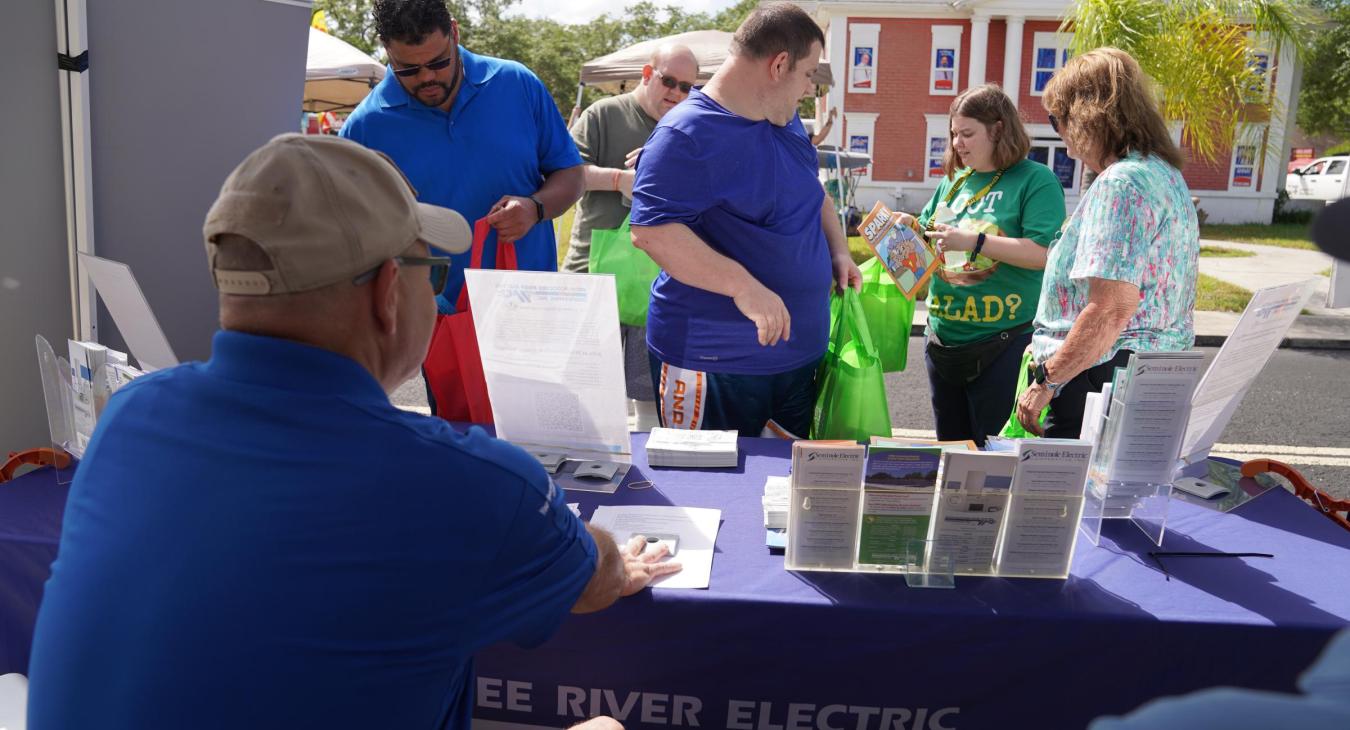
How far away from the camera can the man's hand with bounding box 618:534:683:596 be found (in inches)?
62.9

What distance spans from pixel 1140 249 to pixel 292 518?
196 cm

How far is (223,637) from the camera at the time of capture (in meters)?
0.99

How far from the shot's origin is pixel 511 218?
9.53 feet

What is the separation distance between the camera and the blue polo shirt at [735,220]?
2.52m

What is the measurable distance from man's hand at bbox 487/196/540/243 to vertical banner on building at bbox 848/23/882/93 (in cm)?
2038

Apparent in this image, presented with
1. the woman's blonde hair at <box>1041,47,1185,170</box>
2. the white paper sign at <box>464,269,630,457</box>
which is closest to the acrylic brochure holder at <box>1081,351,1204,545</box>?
the woman's blonde hair at <box>1041,47,1185,170</box>

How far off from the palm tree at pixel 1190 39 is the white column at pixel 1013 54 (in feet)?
41.6

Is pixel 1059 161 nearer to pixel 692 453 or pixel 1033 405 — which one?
pixel 1033 405

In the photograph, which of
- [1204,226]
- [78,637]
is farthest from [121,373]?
[1204,226]

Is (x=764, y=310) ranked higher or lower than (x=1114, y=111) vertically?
lower

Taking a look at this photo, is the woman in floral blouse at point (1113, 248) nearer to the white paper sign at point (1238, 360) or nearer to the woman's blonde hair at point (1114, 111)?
the woman's blonde hair at point (1114, 111)

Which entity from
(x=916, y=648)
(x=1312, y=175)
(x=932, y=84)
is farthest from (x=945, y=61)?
(x=916, y=648)

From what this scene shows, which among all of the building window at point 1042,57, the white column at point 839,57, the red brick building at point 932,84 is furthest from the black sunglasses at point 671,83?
the building window at point 1042,57

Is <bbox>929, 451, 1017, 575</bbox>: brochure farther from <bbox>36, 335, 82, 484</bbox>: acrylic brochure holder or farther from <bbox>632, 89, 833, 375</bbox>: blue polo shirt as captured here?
<bbox>36, 335, 82, 484</bbox>: acrylic brochure holder
